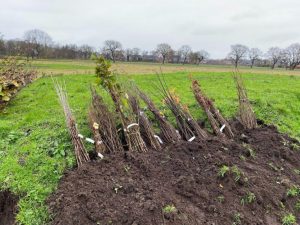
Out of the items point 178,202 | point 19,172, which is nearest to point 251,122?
point 178,202

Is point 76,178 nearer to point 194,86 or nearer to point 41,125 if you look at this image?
point 41,125

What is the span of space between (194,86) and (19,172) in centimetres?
380

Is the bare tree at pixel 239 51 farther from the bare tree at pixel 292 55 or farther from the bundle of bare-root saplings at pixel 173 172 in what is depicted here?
the bundle of bare-root saplings at pixel 173 172

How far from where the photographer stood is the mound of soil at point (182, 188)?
3.82 metres

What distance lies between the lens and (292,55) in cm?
6431

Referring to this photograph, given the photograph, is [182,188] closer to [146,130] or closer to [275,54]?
[146,130]

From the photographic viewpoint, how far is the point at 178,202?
4.04 metres

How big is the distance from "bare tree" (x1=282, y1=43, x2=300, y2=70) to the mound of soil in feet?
197

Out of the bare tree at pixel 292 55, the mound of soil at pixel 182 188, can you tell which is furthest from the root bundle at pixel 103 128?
the bare tree at pixel 292 55

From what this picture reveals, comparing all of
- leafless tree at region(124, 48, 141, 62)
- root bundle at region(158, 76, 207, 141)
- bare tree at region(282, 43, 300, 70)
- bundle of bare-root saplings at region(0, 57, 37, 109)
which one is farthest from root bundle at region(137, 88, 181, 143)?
bare tree at region(282, 43, 300, 70)

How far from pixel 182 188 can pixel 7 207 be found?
2312mm

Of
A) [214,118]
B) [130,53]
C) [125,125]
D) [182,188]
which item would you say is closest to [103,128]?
[125,125]

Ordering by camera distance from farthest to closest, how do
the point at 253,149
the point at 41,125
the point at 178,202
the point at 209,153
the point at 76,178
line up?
1. the point at 41,125
2. the point at 253,149
3. the point at 209,153
4. the point at 76,178
5. the point at 178,202

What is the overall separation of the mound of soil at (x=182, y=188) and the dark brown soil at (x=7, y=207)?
508mm
